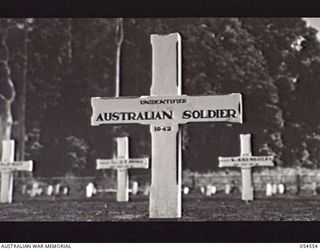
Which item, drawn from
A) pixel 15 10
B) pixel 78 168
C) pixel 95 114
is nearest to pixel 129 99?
pixel 95 114

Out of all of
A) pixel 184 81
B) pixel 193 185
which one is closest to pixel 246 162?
pixel 193 185

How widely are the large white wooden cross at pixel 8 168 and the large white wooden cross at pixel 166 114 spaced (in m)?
0.20

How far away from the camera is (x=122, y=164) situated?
1.61 metres

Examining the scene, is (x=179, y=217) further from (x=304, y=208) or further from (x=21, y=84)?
(x=21, y=84)

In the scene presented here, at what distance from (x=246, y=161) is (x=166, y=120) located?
0.69 feet

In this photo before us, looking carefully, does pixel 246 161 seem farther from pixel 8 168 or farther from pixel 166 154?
pixel 8 168

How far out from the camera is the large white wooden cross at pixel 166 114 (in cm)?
158

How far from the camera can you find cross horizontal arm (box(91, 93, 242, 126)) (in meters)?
1.58

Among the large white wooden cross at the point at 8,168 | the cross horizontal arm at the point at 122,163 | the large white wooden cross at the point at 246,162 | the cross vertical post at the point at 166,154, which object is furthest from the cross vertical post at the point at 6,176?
the large white wooden cross at the point at 246,162

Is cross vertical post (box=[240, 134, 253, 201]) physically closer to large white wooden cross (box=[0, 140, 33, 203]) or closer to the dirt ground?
the dirt ground

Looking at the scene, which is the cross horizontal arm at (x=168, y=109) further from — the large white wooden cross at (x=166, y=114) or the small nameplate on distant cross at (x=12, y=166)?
the small nameplate on distant cross at (x=12, y=166)

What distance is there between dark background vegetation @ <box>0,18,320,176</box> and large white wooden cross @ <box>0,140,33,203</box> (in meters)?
0.02

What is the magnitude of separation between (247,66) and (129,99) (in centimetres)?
29

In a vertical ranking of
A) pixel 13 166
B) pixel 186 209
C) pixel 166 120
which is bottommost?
pixel 186 209
